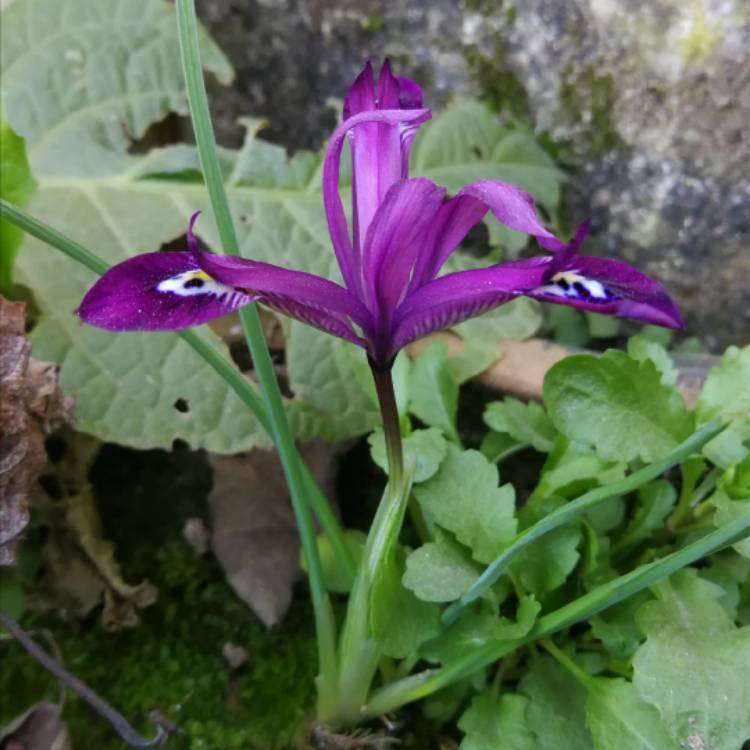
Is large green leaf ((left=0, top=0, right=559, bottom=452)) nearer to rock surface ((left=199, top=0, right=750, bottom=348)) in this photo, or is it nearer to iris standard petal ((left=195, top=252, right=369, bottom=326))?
rock surface ((left=199, top=0, right=750, bottom=348))

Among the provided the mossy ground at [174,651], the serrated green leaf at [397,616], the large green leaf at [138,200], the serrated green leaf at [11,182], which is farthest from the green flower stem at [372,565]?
the serrated green leaf at [11,182]

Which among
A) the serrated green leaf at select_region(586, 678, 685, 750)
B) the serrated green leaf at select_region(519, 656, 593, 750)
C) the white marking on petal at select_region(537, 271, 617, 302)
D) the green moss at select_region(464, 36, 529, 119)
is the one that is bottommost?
the serrated green leaf at select_region(519, 656, 593, 750)

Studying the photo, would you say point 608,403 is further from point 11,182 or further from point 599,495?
point 11,182

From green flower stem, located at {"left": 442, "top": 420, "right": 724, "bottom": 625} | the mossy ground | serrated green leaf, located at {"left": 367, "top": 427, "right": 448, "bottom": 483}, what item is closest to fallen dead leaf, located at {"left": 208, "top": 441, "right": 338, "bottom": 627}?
the mossy ground

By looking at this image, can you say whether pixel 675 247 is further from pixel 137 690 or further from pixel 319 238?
pixel 137 690

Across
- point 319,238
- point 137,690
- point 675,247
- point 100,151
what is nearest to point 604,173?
point 675,247

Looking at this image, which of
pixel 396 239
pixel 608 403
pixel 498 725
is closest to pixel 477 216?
pixel 396 239
